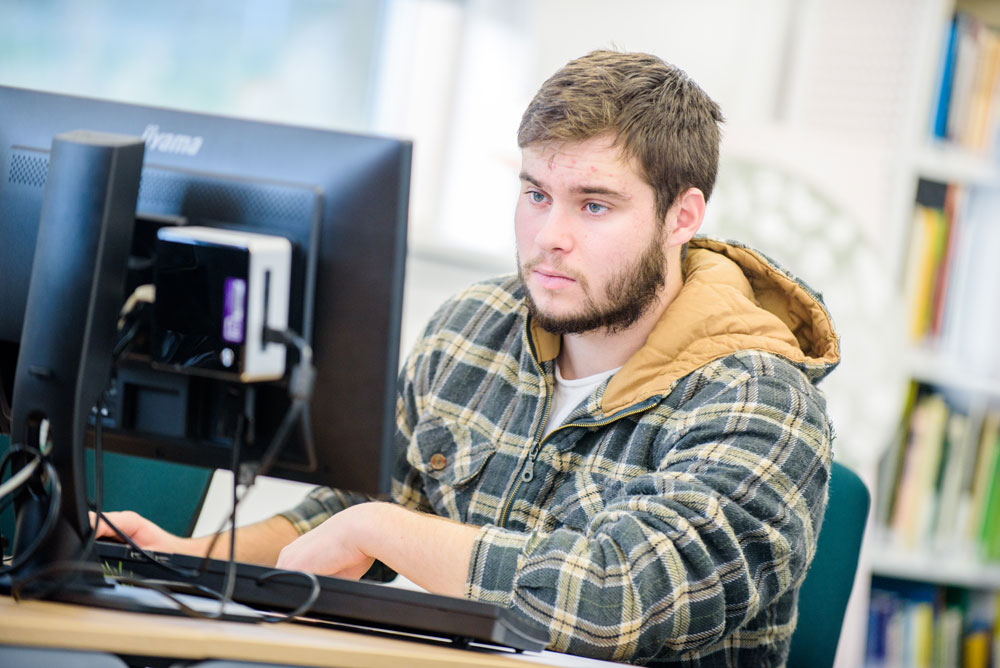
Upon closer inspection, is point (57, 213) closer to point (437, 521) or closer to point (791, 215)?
point (437, 521)

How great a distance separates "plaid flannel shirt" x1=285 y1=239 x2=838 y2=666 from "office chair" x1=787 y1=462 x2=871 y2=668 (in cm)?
8

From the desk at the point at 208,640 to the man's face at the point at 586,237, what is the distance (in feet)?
1.89

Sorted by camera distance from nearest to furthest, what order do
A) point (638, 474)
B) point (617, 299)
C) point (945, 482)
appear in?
point (638, 474) → point (617, 299) → point (945, 482)

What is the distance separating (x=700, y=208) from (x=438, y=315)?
1.43ft

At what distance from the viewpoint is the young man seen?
3.73 ft

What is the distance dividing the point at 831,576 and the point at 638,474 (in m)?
0.32

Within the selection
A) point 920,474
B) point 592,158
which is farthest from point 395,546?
point 920,474

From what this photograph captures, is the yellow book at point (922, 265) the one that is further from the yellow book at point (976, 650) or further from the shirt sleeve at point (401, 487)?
the shirt sleeve at point (401, 487)

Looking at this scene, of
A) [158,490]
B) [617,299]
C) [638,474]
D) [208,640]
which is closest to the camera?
[208,640]

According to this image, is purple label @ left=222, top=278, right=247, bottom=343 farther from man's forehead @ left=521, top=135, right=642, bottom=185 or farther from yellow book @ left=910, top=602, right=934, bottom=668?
yellow book @ left=910, top=602, right=934, bottom=668

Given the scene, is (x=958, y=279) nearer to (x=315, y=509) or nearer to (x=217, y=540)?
(x=315, y=509)

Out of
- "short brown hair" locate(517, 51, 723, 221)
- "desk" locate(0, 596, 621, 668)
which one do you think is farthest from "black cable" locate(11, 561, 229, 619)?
"short brown hair" locate(517, 51, 723, 221)

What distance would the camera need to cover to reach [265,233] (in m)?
0.99

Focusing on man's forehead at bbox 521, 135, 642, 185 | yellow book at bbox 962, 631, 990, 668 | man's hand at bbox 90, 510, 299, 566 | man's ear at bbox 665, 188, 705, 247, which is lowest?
yellow book at bbox 962, 631, 990, 668
